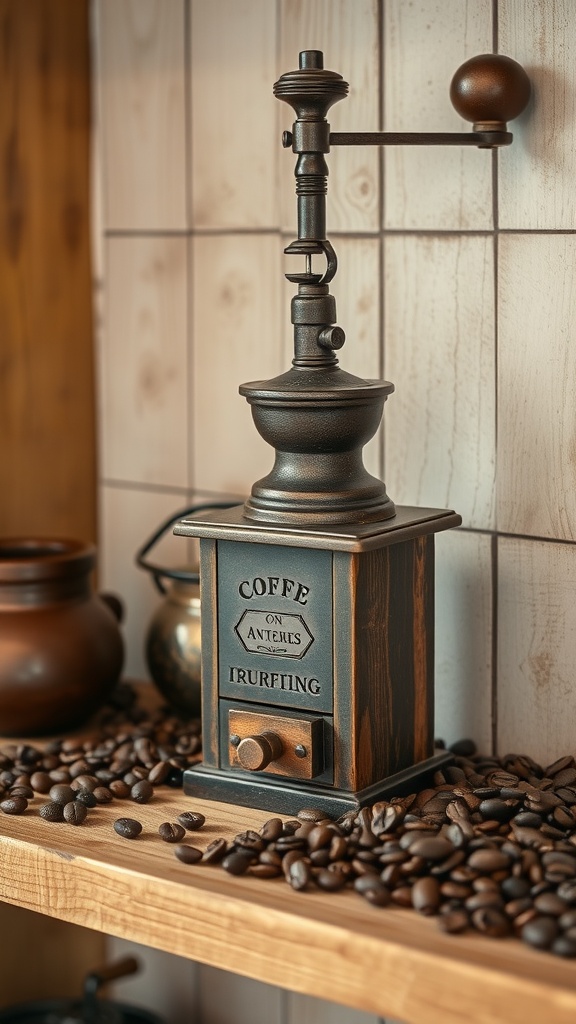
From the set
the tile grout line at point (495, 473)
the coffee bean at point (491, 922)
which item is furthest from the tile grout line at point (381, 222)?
the coffee bean at point (491, 922)

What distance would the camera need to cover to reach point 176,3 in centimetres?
179

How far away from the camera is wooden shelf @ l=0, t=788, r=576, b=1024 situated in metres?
1.01

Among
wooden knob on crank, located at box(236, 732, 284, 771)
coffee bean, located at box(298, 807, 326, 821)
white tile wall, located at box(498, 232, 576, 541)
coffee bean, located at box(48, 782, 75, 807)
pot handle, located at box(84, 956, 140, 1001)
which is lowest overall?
pot handle, located at box(84, 956, 140, 1001)

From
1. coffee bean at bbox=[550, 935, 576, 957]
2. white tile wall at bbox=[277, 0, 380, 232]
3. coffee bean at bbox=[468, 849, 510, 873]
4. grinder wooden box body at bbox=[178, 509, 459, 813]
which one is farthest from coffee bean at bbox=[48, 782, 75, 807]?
white tile wall at bbox=[277, 0, 380, 232]

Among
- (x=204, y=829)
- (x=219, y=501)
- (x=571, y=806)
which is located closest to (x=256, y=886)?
(x=204, y=829)

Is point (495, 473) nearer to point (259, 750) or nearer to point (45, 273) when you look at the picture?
point (259, 750)

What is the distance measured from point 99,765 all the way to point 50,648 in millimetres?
182

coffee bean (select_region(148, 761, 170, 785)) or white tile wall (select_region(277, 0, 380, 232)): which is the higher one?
white tile wall (select_region(277, 0, 380, 232))

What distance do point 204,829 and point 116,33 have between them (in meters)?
1.18

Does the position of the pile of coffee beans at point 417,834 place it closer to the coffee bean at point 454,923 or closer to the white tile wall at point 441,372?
the coffee bean at point 454,923

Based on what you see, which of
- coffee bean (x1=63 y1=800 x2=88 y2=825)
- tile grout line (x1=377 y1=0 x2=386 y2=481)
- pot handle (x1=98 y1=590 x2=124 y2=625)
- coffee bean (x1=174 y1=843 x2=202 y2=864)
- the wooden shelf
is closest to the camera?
the wooden shelf

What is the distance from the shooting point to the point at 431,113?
4.99ft

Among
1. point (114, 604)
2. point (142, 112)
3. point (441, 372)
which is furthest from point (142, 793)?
point (142, 112)

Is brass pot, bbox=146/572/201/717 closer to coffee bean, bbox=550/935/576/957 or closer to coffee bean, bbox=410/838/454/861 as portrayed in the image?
coffee bean, bbox=410/838/454/861
